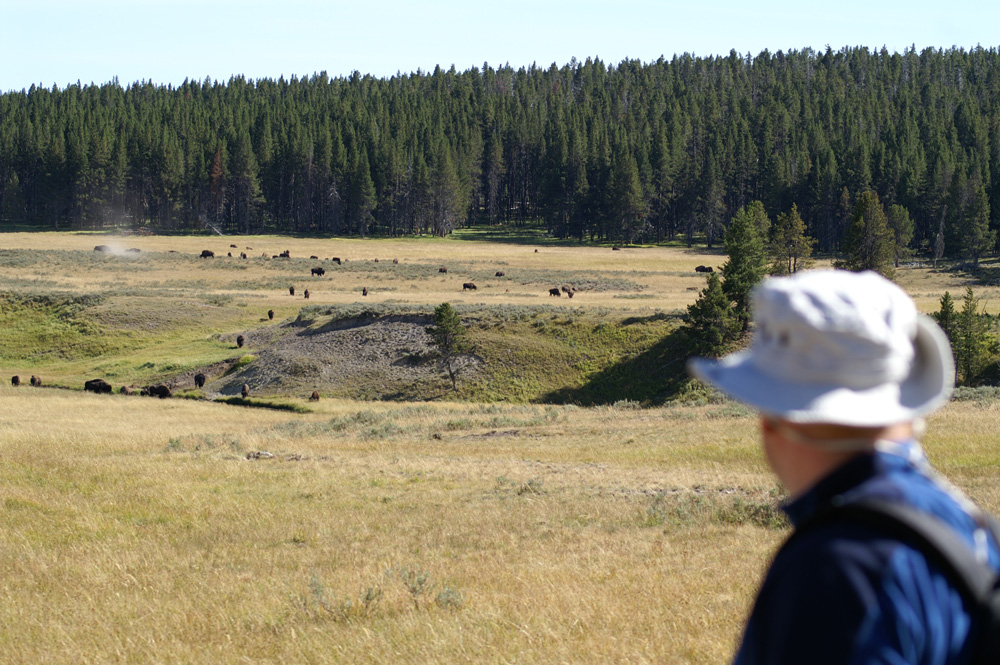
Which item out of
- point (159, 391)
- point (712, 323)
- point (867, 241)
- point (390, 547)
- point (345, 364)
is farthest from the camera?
point (867, 241)

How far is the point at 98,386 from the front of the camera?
154 ft

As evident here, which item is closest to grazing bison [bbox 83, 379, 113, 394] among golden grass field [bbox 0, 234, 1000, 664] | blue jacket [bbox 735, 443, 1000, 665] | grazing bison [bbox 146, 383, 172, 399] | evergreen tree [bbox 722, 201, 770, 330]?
grazing bison [bbox 146, 383, 172, 399]

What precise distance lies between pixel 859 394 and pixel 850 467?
7.8 inches

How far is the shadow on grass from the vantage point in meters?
48.1

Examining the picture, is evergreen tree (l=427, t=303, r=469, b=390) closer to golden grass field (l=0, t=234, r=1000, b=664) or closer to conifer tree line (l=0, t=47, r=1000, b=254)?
golden grass field (l=0, t=234, r=1000, b=664)

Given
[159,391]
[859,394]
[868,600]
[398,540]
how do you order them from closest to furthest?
1. [868,600]
2. [859,394]
3. [398,540]
4. [159,391]

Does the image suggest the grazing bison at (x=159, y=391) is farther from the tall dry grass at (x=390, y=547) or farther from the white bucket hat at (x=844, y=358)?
the white bucket hat at (x=844, y=358)

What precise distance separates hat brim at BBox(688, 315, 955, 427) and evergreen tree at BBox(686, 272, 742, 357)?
150 feet

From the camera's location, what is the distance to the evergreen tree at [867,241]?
59344 mm

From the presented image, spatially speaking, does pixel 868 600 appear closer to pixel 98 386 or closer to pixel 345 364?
pixel 98 386

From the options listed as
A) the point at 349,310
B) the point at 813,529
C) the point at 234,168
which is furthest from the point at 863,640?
the point at 234,168

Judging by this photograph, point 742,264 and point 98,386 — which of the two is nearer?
point 98,386

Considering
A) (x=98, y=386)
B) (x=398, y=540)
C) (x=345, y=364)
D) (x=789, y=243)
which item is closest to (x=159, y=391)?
(x=98, y=386)

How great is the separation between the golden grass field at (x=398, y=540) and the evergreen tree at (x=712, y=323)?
56.6 ft
